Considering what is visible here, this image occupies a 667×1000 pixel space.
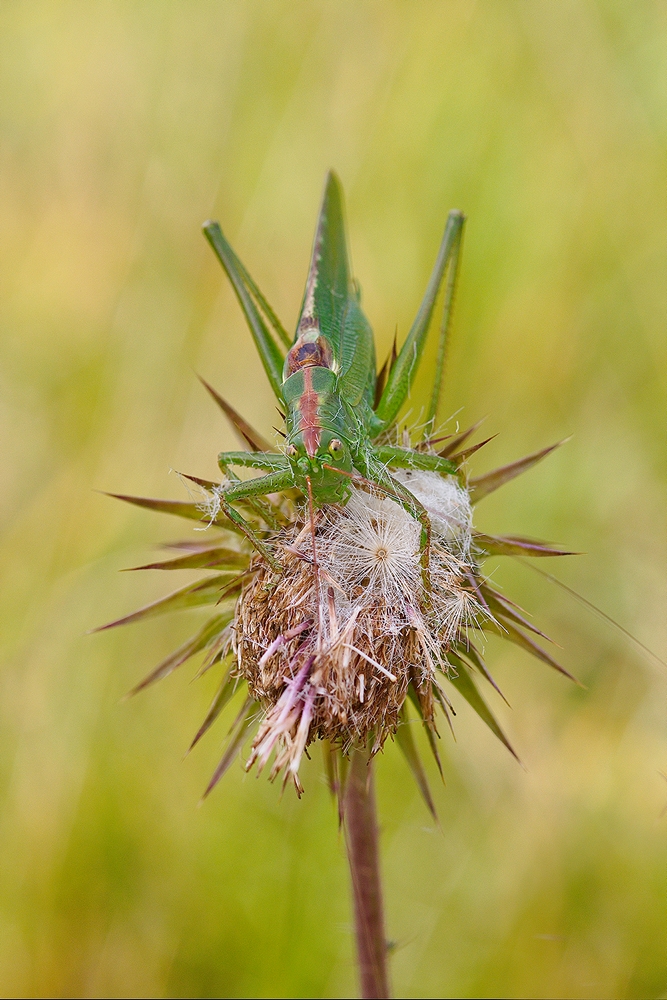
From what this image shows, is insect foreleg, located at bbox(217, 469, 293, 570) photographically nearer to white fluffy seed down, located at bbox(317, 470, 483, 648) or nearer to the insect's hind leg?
white fluffy seed down, located at bbox(317, 470, 483, 648)

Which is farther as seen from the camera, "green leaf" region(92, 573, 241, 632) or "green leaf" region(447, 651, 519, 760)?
"green leaf" region(92, 573, 241, 632)

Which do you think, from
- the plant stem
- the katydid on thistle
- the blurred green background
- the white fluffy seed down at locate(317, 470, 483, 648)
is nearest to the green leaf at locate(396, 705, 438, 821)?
the plant stem

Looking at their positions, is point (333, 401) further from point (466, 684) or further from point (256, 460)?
point (466, 684)

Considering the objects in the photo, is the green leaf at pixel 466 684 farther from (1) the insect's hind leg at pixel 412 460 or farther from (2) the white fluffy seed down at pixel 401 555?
(1) the insect's hind leg at pixel 412 460

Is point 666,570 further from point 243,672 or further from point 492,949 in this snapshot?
point 243,672

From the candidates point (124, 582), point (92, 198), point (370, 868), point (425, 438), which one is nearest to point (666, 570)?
point (425, 438)
